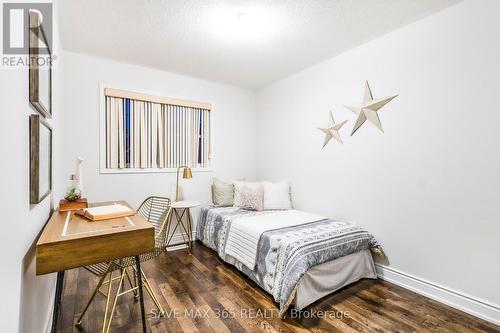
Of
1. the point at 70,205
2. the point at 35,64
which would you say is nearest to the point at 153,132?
the point at 70,205

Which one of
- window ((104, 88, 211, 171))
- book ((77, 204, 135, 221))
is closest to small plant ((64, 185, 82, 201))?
book ((77, 204, 135, 221))

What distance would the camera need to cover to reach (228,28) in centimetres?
242

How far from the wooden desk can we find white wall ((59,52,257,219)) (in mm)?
1698

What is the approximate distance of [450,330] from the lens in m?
1.84

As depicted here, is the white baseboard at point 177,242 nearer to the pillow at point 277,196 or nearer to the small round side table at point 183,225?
the small round side table at point 183,225

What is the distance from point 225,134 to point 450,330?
3.45 meters

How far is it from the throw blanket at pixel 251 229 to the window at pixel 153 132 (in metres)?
1.40

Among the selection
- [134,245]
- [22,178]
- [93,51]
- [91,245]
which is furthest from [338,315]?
[93,51]

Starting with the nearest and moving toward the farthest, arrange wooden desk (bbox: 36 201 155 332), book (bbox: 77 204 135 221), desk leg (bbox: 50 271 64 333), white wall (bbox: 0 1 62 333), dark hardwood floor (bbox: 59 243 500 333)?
white wall (bbox: 0 1 62 333) < wooden desk (bbox: 36 201 155 332) < desk leg (bbox: 50 271 64 333) < book (bbox: 77 204 135 221) < dark hardwood floor (bbox: 59 243 500 333)

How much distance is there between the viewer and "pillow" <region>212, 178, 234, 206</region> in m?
3.74

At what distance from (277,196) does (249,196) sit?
40cm

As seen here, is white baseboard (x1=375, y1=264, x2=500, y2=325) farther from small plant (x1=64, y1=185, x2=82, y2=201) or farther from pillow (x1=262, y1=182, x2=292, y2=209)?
small plant (x1=64, y1=185, x2=82, y2=201)

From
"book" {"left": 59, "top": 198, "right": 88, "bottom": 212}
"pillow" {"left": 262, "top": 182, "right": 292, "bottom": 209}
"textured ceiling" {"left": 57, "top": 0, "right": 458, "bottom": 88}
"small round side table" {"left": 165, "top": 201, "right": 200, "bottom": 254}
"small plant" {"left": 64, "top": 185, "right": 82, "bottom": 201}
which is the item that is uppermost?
"textured ceiling" {"left": 57, "top": 0, "right": 458, "bottom": 88}

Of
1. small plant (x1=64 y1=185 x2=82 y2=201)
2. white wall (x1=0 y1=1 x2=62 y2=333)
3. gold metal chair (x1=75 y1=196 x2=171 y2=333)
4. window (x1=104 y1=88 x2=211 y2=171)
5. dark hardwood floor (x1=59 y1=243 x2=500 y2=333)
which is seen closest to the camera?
white wall (x1=0 y1=1 x2=62 y2=333)
